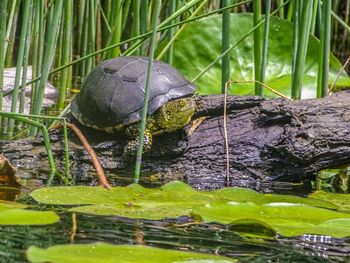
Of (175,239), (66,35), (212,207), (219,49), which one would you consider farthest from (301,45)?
(175,239)

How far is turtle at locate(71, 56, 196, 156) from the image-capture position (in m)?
3.29

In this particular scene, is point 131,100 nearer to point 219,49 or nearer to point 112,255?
point 219,49

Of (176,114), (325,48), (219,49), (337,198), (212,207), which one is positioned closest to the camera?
(212,207)

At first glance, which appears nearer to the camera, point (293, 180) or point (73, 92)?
point (293, 180)

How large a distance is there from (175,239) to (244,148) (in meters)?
1.18

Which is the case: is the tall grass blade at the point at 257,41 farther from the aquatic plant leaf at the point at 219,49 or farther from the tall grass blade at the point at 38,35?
the tall grass blade at the point at 38,35

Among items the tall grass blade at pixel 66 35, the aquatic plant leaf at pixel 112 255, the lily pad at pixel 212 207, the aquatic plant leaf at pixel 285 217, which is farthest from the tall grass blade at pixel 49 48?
the aquatic plant leaf at pixel 112 255

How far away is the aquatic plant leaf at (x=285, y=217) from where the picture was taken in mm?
2176

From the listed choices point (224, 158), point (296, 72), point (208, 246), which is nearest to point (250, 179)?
point (224, 158)

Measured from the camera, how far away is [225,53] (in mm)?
3373

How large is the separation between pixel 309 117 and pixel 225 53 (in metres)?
0.45

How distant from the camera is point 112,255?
1694mm

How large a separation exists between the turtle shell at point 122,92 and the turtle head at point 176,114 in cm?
4

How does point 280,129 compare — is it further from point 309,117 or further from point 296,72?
point 296,72
